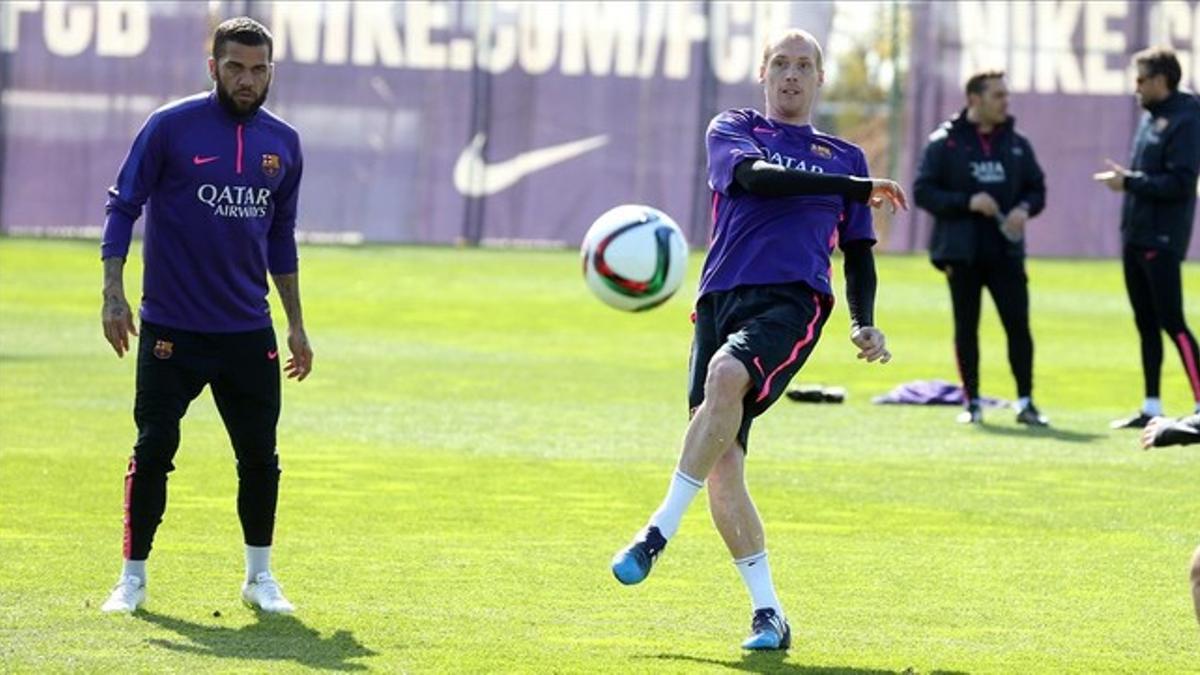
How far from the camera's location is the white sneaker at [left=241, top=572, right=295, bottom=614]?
918 centimetres

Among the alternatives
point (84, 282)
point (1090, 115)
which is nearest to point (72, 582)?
point (84, 282)

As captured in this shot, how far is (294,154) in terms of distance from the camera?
9.42 metres

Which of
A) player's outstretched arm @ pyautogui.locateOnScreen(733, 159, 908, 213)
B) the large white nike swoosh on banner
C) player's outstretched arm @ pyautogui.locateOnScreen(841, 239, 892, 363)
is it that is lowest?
the large white nike swoosh on banner

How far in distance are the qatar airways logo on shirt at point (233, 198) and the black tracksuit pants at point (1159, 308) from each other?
31.4 feet

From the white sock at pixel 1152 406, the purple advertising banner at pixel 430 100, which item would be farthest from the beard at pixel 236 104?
the purple advertising banner at pixel 430 100

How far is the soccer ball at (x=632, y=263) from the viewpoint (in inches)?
526

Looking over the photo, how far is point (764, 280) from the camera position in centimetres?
877

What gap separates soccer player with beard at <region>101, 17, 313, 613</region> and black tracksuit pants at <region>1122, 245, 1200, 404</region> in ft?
30.9

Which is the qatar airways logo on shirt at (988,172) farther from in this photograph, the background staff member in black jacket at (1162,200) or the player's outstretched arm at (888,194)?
the player's outstretched arm at (888,194)

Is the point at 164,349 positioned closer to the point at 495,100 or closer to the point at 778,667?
the point at 778,667

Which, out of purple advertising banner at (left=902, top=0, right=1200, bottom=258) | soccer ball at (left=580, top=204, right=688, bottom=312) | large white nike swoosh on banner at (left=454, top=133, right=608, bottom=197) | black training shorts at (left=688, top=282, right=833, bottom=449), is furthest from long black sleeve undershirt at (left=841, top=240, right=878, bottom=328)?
purple advertising banner at (left=902, top=0, right=1200, bottom=258)

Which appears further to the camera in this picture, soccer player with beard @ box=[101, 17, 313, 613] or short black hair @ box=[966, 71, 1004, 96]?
short black hair @ box=[966, 71, 1004, 96]

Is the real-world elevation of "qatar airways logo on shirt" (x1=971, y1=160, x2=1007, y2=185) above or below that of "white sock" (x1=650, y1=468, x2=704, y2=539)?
above

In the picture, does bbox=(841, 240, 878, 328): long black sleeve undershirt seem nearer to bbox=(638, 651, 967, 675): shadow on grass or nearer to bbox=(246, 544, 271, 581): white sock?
bbox=(638, 651, 967, 675): shadow on grass
